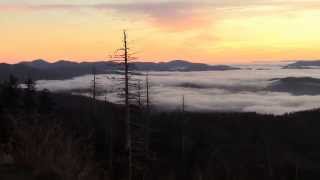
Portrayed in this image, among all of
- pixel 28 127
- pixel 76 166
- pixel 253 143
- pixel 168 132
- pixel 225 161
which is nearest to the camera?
pixel 76 166

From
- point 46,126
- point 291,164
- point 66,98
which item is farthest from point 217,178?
point 66,98

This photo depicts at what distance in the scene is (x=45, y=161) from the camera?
10164 millimetres

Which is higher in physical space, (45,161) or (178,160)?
(45,161)

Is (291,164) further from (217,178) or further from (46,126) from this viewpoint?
(46,126)

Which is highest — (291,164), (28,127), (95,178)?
(28,127)

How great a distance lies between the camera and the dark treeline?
34.4 ft

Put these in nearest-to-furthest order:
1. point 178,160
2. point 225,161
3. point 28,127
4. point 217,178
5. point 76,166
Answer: point 76,166, point 28,127, point 217,178, point 178,160, point 225,161

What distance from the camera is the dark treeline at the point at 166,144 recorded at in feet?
A: 34.4

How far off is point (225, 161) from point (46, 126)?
63.5 metres

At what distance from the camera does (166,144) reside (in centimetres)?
7481

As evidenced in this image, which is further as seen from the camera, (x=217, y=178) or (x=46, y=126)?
(x=217, y=178)

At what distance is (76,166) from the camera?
9.89m

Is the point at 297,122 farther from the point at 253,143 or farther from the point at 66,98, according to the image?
the point at 66,98

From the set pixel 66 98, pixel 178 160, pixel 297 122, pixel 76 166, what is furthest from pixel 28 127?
pixel 66 98
